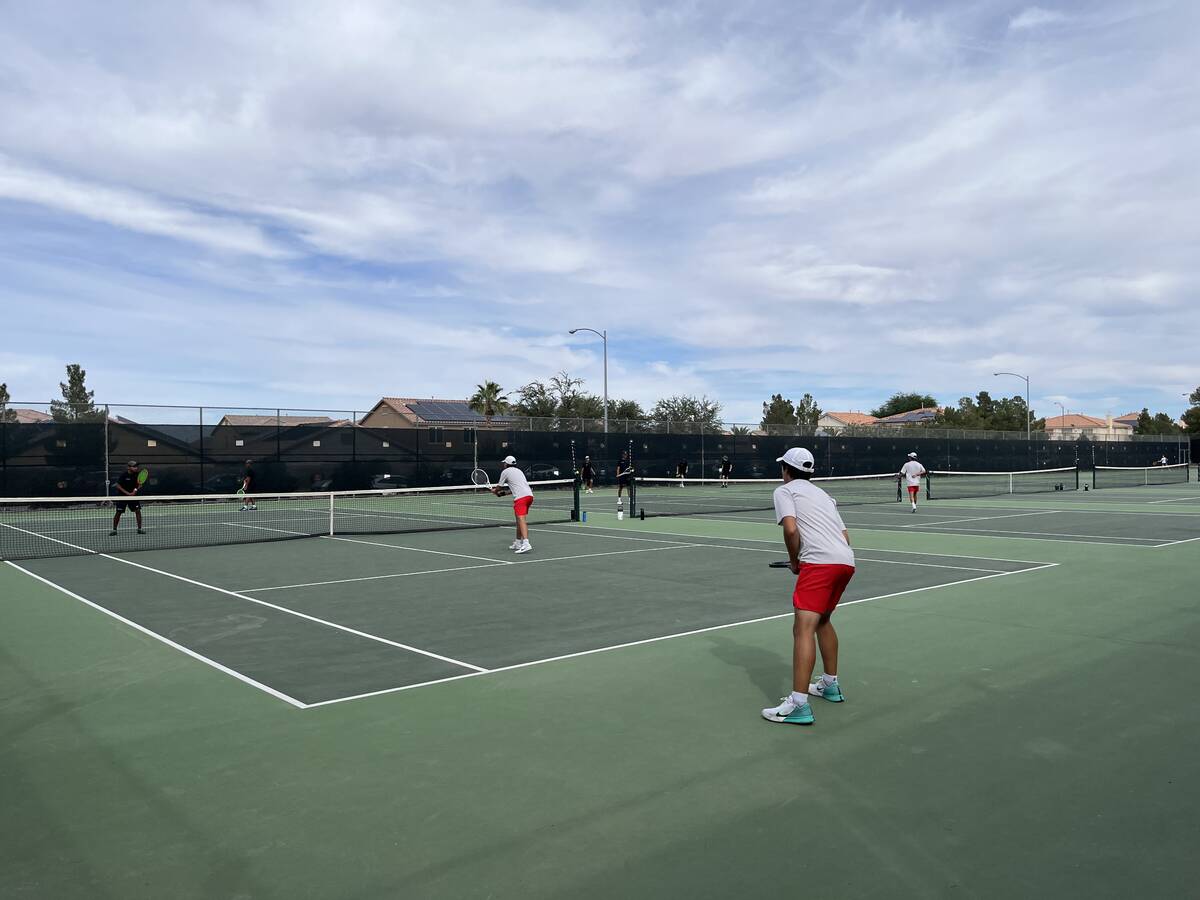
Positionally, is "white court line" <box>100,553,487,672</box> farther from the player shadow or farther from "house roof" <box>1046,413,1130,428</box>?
"house roof" <box>1046,413,1130,428</box>

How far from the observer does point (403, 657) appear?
7344mm

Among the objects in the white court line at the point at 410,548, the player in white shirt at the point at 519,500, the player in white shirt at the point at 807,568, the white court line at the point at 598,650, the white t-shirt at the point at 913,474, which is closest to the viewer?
the player in white shirt at the point at 807,568

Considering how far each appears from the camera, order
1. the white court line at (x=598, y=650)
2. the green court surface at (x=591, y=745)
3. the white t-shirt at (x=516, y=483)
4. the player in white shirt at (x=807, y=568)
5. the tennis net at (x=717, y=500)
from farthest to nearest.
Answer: the tennis net at (x=717, y=500)
the white t-shirt at (x=516, y=483)
the white court line at (x=598, y=650)
the player in white shirt at (x=807, y=568)
the green court surface at (x=591, y=745)

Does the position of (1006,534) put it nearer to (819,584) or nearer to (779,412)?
(819,584)

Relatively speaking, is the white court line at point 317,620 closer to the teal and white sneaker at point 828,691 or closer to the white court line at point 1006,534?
the teal and white sneaker at point 828,691

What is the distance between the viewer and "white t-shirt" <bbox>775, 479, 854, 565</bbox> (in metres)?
5.39

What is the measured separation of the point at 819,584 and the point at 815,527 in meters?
0.34

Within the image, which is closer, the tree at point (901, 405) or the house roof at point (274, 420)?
the house roof at point (274, 420)

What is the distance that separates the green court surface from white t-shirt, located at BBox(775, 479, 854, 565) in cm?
102

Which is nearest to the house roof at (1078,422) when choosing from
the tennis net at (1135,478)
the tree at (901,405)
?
the tree at (901,405)

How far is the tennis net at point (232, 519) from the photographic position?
1719 cm

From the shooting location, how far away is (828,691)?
19.4ft

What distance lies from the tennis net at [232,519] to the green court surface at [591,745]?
6.69 m

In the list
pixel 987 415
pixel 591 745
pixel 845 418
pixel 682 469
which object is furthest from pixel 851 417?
pixel 591 745
